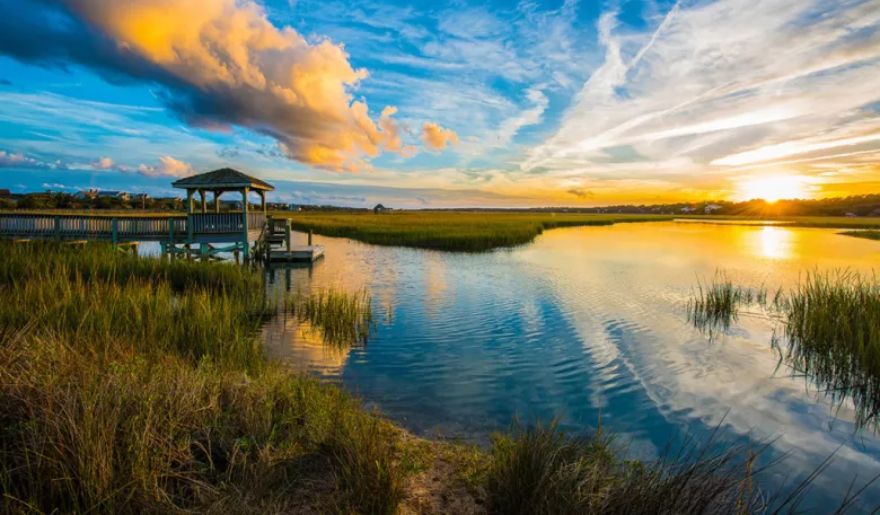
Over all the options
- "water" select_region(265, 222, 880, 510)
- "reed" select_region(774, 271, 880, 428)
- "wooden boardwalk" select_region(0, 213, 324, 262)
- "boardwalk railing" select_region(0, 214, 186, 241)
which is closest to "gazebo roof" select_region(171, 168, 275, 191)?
"wooden boardwalk" select_region(0, 213, 324, 262)

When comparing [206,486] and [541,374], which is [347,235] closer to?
[541,374]

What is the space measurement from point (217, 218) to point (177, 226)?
7.29ft

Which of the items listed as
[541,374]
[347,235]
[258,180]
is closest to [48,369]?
[541,374]

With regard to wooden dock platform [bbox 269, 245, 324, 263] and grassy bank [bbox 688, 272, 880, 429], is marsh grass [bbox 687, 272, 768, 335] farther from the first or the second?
wooden dock platform [bbox 269, 245, 324, 263]

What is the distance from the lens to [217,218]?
25.5 metres

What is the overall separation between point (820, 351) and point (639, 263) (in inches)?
757

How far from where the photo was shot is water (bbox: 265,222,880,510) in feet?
23.8

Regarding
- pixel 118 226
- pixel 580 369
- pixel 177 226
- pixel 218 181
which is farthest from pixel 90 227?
pixel 580 369

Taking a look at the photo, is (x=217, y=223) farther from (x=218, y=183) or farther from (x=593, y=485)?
(x=593, y=485)

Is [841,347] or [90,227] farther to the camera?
[90,227]

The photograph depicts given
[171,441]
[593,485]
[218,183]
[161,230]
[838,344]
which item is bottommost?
[838,344]

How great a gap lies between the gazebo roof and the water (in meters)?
7.26

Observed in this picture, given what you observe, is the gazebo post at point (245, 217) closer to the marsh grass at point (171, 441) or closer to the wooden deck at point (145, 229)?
the wooden deck at point (145, 229)

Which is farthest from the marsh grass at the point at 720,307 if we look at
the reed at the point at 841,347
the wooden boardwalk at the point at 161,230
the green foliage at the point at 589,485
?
the wooden boardwalk at the point at 161,230
